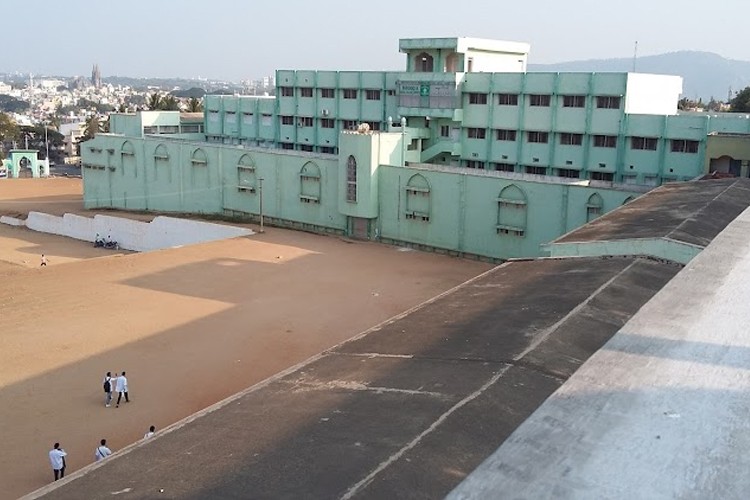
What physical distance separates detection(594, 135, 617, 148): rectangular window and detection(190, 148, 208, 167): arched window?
79.3 ft

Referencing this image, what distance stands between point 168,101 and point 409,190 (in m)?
57.0

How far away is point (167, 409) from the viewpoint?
17594mm

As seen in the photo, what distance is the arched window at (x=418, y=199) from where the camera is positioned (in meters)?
36.6

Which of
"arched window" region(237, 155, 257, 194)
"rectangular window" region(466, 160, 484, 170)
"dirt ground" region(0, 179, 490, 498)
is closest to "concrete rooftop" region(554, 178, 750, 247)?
"dirt ground" region(0, 179, 490, 498)

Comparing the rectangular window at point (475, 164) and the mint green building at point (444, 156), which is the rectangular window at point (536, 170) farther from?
the rectangular window at point (475, 164)

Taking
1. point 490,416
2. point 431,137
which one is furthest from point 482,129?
point 490,416

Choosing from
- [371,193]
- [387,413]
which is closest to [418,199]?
[371,193]

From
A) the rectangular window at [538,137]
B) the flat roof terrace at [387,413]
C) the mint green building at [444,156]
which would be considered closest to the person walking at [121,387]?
the flat roof terrace at [387,413]

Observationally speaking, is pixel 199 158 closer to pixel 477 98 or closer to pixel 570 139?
pixel 477 98

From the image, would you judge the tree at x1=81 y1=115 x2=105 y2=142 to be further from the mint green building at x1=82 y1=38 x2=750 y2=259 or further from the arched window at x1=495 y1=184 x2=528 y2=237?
the arched window at x1=495 y1=184 x2=528 y2=237

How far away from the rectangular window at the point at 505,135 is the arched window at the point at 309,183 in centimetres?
1154

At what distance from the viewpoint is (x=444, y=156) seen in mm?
46500

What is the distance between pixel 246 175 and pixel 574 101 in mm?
19984

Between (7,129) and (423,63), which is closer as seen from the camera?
(423,63)
